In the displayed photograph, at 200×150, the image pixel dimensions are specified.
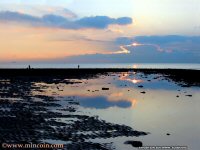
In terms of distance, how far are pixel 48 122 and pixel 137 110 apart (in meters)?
10.6

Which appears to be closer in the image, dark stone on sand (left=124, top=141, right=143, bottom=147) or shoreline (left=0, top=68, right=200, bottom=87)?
dark stone on sand (left=124, top=141, right=143, bottom=147)

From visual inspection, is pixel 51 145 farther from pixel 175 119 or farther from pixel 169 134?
pixel 175 119

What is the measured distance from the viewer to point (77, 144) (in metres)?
15.4

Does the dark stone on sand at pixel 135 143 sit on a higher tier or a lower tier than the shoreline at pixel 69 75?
lower

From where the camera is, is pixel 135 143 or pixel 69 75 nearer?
pixel 135 143

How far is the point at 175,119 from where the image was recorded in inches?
957

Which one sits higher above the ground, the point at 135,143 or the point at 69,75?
the point at 69,75

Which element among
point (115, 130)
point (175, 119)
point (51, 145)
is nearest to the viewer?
point (51, 145)

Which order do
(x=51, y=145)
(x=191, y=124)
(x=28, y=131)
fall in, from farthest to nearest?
(x=191, y=124) < (x=28, y=131) < (x=51, y=145)

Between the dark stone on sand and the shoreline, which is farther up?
the shoreline

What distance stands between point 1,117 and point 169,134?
441 inches

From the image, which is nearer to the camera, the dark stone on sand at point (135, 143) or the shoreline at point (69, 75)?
the dark stone on sand at point (135, 143)

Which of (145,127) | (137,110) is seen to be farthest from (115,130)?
(137,110)

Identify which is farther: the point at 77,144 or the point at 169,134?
the point at 169,134
